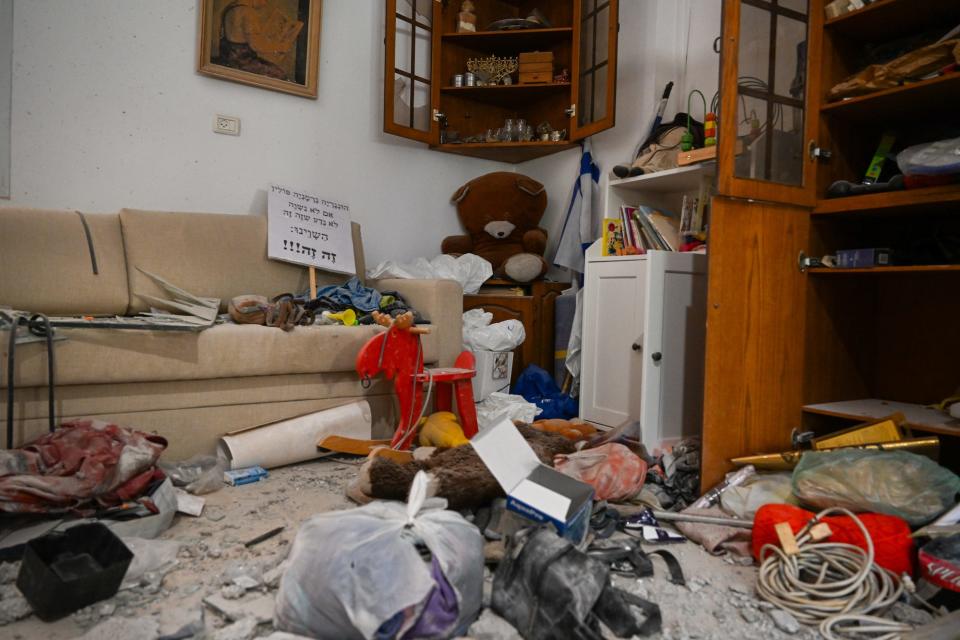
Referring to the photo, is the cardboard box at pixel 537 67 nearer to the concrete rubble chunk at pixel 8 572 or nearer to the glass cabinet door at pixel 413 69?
the glass cabinet door at pixel 413 69

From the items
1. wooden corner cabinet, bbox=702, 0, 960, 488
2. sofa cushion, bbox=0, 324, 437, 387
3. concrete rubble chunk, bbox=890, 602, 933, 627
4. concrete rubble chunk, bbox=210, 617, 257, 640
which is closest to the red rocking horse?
sofa cushion, bbox=0, 324, 437, 387

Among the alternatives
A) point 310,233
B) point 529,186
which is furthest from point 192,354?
point 529,186

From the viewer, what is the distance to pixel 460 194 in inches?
136

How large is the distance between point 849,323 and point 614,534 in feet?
3.77

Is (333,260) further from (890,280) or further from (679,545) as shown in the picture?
(890,280)

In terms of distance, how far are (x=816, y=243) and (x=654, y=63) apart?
56.4 inches

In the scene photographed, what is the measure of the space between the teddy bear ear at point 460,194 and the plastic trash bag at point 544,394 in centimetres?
113

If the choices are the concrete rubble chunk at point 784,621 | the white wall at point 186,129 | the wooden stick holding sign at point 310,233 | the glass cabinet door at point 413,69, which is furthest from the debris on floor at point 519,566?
the glass cabinet door at point 413,69

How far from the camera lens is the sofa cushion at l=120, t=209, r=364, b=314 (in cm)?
229

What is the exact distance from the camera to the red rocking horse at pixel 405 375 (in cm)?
199

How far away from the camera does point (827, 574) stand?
1.19 meters

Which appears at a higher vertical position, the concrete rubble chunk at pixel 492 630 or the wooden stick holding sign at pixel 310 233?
the wooden stick holding sign at pixel 310 233

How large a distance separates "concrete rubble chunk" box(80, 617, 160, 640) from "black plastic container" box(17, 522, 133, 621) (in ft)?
0.23

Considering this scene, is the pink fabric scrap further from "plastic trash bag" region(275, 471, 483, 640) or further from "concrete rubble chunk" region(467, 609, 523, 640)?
"concrete rubble chunk" region(467, 609, 523, 640)
